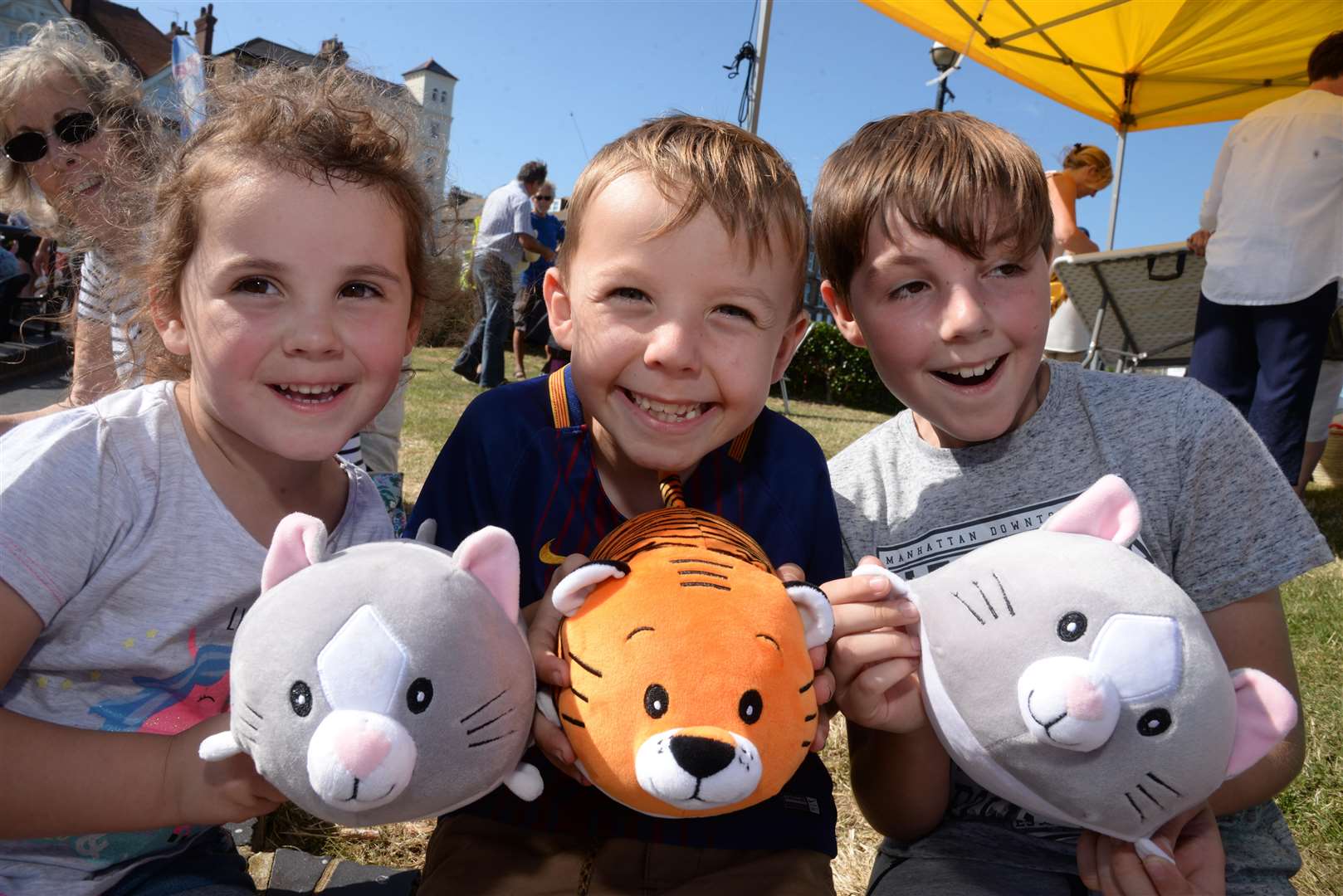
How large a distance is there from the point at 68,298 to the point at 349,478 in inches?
88.7

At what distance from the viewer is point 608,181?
1403 millimetres

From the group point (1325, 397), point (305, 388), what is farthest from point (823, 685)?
point (1325, 397)

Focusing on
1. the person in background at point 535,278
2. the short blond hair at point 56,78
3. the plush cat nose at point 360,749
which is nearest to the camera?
the plush cat nose at point 360,749

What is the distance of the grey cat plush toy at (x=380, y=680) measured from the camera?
0.94 metres

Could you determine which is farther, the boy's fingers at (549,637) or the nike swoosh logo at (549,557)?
the nike swoosh logo at (549,557)

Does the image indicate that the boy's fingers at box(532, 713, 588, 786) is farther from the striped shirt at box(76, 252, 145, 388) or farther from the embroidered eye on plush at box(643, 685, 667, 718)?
the striped shirt at box(76, 252, 145, 388)

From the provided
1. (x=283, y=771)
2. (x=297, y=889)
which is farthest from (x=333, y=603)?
(x=297, y=889)

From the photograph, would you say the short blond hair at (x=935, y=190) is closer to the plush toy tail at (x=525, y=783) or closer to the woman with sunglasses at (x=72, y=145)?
the plush toy tail at (x=525, y=783)

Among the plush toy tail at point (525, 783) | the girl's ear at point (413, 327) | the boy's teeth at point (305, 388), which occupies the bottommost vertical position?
the plush toy tail at point (525, 783)

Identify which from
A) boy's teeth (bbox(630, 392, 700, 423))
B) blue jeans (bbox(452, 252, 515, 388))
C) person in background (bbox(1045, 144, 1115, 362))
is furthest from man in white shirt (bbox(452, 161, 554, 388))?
boy's teeth (bbox(630, 392, 700, 423))

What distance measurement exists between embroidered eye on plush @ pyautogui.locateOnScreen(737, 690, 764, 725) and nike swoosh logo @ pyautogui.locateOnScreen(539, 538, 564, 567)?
0.54m

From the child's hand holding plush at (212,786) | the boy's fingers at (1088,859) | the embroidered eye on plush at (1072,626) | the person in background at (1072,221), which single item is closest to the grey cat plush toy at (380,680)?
the child's hand holding plush at (212,786)

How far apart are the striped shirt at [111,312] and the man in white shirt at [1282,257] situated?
457cm

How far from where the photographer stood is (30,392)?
7.89 meters
